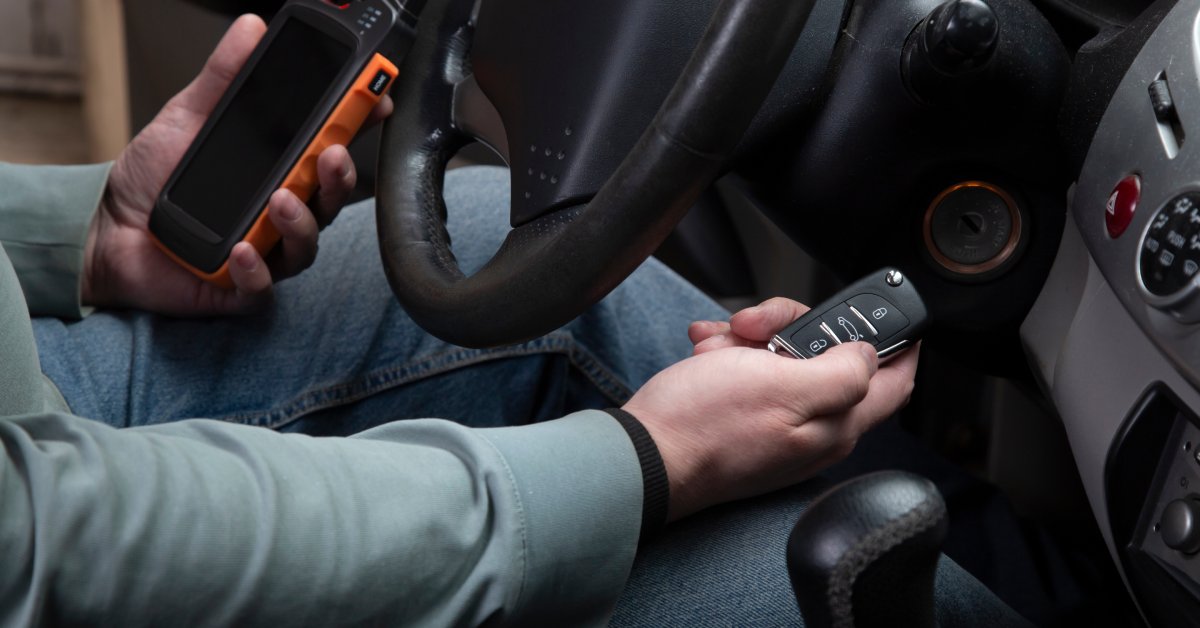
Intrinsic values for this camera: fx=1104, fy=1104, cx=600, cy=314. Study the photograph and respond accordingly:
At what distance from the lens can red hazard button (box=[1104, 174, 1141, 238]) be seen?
1.45 ft

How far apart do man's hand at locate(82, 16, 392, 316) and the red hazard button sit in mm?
394

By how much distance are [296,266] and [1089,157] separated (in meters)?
0.46

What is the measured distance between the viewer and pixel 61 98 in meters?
1.57

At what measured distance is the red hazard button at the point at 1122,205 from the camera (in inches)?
17.4

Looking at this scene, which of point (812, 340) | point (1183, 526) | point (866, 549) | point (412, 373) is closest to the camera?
point (866, 549)

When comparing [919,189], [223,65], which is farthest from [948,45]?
[223,65]

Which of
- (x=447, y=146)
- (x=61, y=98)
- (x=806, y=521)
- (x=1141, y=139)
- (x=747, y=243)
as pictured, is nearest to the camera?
(x=806, y=521)

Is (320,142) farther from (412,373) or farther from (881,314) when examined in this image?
(881,314)

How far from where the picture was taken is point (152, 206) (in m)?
0.71

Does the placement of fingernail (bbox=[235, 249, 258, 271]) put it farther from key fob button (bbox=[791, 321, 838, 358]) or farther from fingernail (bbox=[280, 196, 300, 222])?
key fob button (bbox=[791, 321, 838, 358])

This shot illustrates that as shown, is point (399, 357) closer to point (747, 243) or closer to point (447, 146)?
point (447, 146)

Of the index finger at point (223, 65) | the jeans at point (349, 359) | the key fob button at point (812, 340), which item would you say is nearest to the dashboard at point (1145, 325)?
the key fob button at point (812, 340)

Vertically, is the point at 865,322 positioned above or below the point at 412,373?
above

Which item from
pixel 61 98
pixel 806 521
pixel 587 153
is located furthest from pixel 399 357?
pixel 61 98
